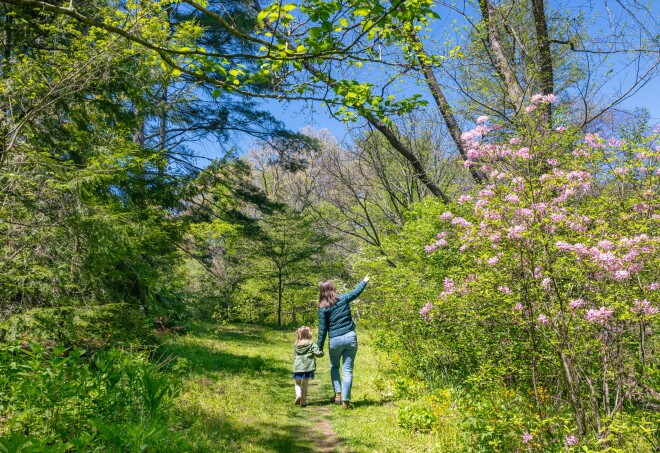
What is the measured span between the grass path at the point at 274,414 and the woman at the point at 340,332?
0.36m

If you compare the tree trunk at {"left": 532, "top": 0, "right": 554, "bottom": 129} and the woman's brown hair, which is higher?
the tree trunk at {"left": 532, "top": 0, "right": 554, "bottom": 129}

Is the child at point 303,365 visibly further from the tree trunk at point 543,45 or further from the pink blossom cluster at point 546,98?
the tree trunk at point 543,45

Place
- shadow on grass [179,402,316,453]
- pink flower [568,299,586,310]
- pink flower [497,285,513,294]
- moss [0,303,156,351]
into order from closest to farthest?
pink flower [568,299,586,310]
pink flower [497,285,513,294]
shadow on grass [179,402,316,453]
moss [0,303,156,351]

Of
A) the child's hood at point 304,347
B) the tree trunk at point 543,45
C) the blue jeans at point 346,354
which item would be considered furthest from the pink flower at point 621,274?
the tree trunk at point 543,45

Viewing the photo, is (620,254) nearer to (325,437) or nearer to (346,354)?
(325,437)

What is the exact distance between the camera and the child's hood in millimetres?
6605

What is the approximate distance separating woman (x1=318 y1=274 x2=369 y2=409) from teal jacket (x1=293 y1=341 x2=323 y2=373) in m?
0.14

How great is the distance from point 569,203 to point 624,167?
26.5 inches

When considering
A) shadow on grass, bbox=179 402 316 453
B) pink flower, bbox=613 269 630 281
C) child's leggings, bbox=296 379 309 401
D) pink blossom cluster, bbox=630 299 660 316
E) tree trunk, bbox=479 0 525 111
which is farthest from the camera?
tree trunk, bbox=479 0 525 111

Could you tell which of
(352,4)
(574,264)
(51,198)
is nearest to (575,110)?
(574,264)

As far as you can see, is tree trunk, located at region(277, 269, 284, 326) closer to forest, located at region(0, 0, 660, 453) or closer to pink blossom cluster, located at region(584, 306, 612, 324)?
forest, located at region(0, 0, 660, 453)

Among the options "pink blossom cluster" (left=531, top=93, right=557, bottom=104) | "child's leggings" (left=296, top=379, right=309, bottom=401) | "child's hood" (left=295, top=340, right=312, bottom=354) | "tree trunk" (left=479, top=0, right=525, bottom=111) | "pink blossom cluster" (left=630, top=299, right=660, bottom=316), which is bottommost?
"child's leggings" (left=296, top=379, right=309, bottom=401)

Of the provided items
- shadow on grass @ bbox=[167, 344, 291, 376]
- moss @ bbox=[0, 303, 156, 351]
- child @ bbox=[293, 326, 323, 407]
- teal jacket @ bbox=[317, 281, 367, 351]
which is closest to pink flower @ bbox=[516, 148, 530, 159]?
teal jacket @ bbox=[317, 281, 367, 351]

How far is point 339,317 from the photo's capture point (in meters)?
6.41
